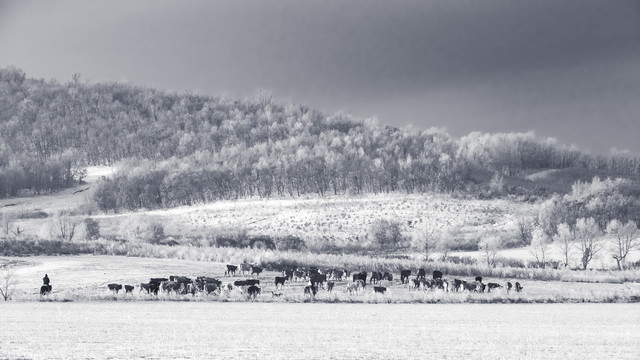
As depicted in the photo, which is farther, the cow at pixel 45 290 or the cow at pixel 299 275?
the cow at pixel 299 275

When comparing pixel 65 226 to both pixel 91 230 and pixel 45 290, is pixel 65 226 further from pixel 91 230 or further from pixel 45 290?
pixel 45 290

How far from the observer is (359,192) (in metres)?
162

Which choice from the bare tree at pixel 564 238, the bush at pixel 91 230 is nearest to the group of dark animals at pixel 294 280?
the bare tree at pixel 564 238

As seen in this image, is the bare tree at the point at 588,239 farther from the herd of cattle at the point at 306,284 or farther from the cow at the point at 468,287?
the cow at the point at 468,287

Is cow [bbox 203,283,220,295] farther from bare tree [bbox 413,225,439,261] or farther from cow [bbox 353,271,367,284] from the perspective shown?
bare tree [bbox 413,225,439,261]

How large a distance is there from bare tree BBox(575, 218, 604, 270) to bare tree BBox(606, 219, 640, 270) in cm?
179

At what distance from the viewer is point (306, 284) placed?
162 feet

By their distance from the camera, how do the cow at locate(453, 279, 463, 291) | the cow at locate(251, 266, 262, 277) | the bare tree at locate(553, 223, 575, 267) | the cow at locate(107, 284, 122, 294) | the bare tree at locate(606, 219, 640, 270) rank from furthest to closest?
the bare tree at locate(553, 223, 575, 267), the bare tree at locate(606, 219, 640, 270), the cow at locate(251, 266, 262, 277), the cow at locate(453, 279, 463, 291), the cow at locate(107, 284, 122, 294)

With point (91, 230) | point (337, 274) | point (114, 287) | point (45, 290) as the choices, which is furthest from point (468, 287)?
point (91, 230)

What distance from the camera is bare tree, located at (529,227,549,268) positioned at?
284 feet

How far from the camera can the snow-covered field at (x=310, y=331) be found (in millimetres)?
21625

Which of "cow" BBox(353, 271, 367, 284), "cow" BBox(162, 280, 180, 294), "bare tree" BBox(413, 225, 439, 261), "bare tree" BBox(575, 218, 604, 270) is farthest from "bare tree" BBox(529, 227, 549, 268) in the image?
"cow" BBox(162, 280, 180, 294)

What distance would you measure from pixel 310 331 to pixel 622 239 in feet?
255

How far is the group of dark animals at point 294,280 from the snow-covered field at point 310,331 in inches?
135
